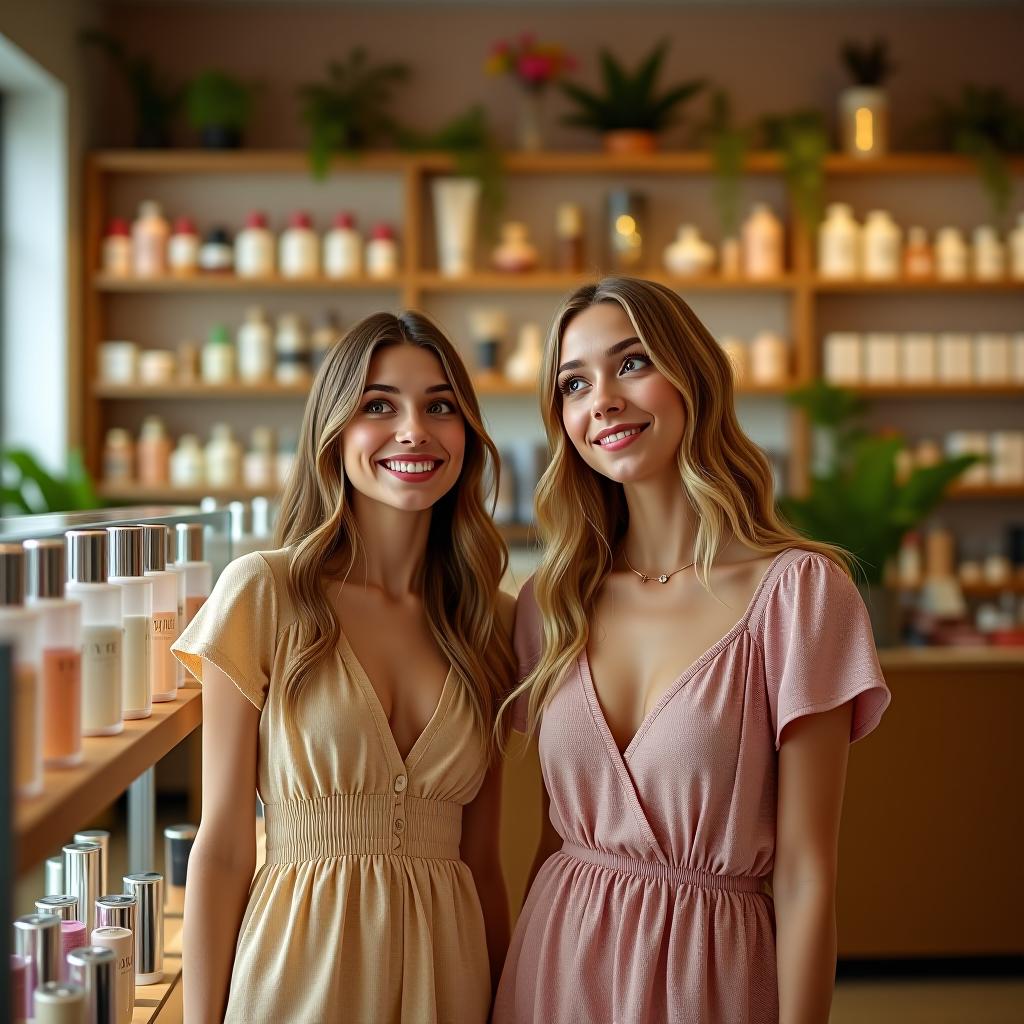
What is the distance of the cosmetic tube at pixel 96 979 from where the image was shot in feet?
4.45

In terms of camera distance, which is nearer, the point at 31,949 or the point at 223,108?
the point at 31,949

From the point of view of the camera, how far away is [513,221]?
17.2 ft

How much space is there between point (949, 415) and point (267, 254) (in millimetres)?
2985

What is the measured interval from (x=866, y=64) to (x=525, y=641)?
4211mm

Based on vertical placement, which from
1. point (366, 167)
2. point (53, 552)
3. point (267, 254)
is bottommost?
point (53, 552)

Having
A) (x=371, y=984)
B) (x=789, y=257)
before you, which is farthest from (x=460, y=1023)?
(x=789, y=257)

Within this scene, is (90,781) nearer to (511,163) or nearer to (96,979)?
(96,979)

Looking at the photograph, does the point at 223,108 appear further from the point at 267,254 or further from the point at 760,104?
the point at 760,104

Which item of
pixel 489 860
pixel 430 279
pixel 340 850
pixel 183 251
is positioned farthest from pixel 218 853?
pixel 183 251

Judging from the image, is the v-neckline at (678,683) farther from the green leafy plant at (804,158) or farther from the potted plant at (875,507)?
the green leafy plant at (804,158)

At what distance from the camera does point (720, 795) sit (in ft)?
4.88

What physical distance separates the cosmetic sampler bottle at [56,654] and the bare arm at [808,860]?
822 mm

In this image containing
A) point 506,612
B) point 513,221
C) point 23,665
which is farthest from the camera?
point 513,221

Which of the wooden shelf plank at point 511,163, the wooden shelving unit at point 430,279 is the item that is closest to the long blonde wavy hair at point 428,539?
the wooden shelving unit at point 430,279
